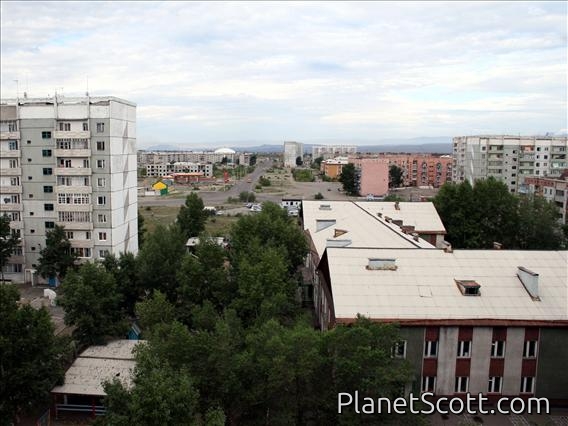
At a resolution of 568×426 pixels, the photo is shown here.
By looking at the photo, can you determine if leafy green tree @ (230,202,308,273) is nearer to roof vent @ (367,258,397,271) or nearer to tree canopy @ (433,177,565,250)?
roof vent @ (367,258,397,271)

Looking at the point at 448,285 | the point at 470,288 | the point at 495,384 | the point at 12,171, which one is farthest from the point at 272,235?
the point at 12,171

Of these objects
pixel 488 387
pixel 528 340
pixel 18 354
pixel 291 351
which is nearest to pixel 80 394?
pixel 18 354

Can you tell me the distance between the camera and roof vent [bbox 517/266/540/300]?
20219 mm

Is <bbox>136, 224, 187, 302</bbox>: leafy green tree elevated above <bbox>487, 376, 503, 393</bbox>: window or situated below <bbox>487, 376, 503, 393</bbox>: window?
above

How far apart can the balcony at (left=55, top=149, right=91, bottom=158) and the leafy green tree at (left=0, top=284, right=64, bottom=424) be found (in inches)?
765

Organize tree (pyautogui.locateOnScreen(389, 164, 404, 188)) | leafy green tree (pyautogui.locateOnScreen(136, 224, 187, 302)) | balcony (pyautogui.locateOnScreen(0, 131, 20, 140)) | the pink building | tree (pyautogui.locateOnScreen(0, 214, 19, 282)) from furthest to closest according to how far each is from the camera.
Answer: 1. tree (pyautogui.locateOnScreen(389, 164, 404, 188))
2. the pink building
3. balcony (pyautogui.locateOnScreen(0, 131, 20, 140))
4. tree (pyautogui.locateOnScreen(0, 214, 19, 282))
5. leafy green tree (pyautogui.locateOnScreen(136, 224, 187, 302))

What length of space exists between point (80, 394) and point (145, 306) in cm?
452

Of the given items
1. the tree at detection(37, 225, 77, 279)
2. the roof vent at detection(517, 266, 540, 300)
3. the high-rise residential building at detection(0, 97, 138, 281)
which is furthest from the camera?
the high-rise residential building at detection(0, 97, 138, 281)

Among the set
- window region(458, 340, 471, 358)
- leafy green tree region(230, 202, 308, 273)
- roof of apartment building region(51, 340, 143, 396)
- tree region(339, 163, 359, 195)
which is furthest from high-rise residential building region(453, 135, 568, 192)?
roof of apartment building region(51, 340, 143, 396)

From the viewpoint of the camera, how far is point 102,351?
21906 mm

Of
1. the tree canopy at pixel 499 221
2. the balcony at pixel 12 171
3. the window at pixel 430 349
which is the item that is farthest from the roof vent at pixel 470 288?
the balcony at pixel 12 171

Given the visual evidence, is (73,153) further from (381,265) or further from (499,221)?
(499,221)

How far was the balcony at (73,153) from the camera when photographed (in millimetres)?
36000

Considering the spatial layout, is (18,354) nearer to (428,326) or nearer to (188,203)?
(428,326)
